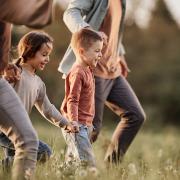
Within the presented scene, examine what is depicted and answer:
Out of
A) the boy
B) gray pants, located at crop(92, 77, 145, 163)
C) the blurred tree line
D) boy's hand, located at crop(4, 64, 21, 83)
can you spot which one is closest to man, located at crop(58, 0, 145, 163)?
gray pants, located at crop(92, 77, 145, 163)

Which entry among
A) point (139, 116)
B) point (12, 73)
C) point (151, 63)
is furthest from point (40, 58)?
point (151, 63)

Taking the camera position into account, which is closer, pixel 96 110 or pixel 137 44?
pixel 96 110

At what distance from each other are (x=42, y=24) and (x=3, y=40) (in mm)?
466

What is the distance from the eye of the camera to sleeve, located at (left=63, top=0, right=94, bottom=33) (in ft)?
23.0

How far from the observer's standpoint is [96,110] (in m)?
7.48

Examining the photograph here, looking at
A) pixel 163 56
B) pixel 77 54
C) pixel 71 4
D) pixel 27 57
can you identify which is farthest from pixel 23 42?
pixel 163 56

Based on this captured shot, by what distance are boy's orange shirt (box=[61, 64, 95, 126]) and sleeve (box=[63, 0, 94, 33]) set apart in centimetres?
43

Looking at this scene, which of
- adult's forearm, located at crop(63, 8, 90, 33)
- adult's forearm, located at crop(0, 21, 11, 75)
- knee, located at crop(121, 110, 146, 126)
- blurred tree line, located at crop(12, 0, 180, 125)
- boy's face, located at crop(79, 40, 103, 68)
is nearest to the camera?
adult's forearm, located at crop(0, 21, 11, 75)

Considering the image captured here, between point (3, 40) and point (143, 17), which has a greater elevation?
point (3, 40)

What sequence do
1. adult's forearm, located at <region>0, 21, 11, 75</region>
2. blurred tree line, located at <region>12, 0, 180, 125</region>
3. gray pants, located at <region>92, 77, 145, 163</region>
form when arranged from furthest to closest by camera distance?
1. blurred tree line, located at <region>12, 0, 180, 125</region>
2. gray pants, located at <region>92, 77, 145, 163</region>
3. adult's forearm, located at <region>0, 21, 11, 75</region>

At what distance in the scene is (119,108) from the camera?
783 centimetres

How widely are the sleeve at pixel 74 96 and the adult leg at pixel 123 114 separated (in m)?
1.14

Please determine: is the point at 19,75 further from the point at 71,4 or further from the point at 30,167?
the point at 71,4

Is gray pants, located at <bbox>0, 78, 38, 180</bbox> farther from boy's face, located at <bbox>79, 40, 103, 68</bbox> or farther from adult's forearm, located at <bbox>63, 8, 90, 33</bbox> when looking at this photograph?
adult's forearm, located at <bbox>63, 8, 90, 33</bbox>
